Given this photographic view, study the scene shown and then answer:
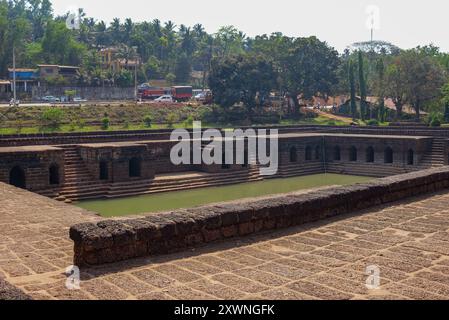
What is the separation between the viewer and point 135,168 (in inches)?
819

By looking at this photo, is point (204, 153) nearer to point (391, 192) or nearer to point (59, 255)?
point (391, 192)

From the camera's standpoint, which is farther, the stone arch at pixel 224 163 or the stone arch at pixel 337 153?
the stone arch at pixel 337 153

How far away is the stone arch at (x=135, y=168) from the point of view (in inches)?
811

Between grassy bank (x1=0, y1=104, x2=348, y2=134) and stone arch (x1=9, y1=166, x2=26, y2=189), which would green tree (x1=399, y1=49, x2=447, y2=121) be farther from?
stone arch (x1=9, y1=166, x2=26, y2=189)

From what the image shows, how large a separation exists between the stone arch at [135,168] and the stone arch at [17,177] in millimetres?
4241

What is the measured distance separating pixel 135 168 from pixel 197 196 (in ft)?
9.80

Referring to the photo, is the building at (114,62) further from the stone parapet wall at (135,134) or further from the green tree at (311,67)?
the stone parapet wall at (135,134)

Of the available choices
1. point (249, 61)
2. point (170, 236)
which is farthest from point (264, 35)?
point (170, 236)

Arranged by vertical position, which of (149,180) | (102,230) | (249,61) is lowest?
(149,180)

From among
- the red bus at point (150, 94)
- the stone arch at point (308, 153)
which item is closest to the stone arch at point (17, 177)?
the stone arch at point (308, 153)

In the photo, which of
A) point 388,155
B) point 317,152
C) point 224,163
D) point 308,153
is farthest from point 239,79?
point 224,163

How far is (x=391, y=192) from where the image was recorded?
850 centimetres

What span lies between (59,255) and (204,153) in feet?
56.0

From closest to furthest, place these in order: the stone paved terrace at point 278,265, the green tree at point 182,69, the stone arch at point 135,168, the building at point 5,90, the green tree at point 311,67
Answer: the stone paved terrace at point 278,265 < the stone arch at point 135,168 < the green tree at point 311,67 < the building at point 5,90 < the green tree at point 182,69
